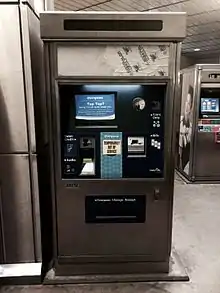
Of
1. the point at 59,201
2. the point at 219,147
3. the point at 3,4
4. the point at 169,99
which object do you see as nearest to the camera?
the point at 3,4

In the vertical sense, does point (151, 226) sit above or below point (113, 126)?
below

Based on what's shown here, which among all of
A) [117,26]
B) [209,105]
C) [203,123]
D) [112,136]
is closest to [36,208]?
[112,136]

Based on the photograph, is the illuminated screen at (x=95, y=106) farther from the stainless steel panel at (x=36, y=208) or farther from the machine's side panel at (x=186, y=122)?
the machine's side panel at (x=186, y=122)

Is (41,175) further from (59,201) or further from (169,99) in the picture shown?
(169,99)

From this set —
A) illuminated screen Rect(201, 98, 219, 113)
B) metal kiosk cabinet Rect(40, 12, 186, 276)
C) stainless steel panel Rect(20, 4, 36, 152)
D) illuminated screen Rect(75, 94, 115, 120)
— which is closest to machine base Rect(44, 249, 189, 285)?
metal kiosk cabinet Rect(40, 12, 186, 276)

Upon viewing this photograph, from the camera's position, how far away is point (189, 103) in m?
4.95

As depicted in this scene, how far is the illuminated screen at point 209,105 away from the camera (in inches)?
187

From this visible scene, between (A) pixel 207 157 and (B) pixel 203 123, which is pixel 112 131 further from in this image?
(A) pixel 207 157

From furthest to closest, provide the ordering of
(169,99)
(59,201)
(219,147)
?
(219,147) < (59,201) < (169,99)

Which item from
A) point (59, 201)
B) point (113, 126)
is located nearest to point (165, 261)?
point (59, 201)

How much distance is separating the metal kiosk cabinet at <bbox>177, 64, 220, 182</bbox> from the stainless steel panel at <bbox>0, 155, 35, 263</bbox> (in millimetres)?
3370

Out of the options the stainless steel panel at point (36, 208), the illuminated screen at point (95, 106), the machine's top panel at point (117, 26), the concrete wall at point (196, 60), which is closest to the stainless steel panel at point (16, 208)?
the stainless steel panel at point (36, 208)

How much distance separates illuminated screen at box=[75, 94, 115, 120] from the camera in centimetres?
207

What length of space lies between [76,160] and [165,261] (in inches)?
42.5
